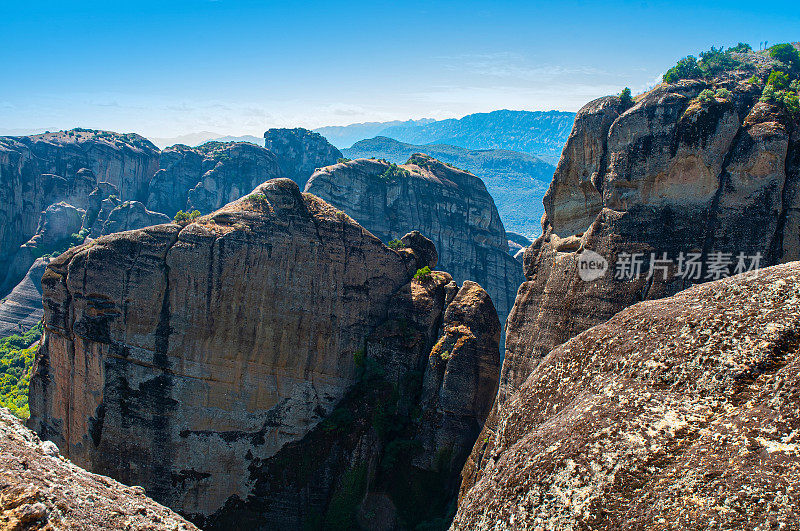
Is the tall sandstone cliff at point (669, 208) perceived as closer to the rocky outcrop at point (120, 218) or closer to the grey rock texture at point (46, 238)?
the rocky outcrop at point (120, 218)

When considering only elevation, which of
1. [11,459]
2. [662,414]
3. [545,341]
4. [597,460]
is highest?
[662,414]

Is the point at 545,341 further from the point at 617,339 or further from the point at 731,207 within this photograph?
the point at 617,339

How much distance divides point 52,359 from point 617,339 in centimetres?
2964

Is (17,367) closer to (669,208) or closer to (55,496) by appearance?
(55,496)

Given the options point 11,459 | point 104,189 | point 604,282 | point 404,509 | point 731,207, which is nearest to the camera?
point 11,459

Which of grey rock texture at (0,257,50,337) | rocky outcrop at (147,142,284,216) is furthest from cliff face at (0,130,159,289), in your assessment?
grey rock texture at (0,257,50,337)

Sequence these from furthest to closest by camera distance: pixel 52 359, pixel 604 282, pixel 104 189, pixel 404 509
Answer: pixel 104 189
pixel 52 359
pixel 404 509
pixel 604 282

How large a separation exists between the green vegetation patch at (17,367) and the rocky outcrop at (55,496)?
3646cm

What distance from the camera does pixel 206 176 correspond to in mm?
102750

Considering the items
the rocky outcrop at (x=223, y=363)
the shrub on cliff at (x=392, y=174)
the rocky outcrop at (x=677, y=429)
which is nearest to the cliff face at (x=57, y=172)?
the shrub on cliff at (x=392, y=174)

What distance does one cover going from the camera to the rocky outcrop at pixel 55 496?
317 inches

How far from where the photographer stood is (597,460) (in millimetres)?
7938

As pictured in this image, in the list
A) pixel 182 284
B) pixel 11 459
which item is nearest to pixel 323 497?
pixel 182 284

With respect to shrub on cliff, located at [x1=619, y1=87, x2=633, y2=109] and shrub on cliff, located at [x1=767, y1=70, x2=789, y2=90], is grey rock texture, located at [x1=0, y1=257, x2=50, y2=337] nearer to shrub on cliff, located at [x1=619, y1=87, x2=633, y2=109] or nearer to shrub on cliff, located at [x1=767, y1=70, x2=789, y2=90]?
shrub on cliff, located at [x1=619, y1=87, x2=633, y2=109]
